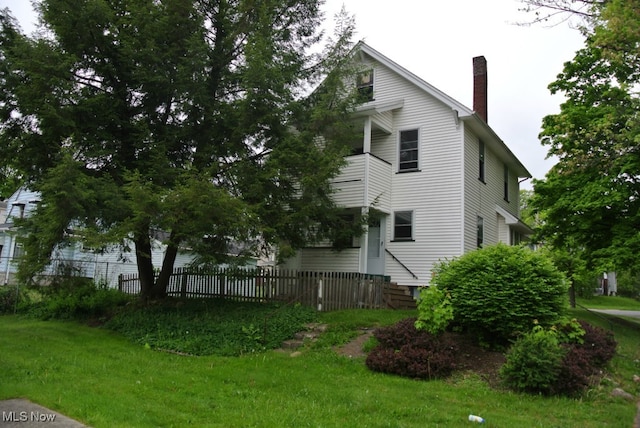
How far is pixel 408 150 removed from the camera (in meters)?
18.6

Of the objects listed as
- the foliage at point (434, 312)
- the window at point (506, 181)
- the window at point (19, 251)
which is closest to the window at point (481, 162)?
the window at point (506, 181)

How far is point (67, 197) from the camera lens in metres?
10.1

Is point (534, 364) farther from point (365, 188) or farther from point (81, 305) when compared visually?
point (81, 305)

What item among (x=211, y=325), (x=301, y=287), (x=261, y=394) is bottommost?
(x=261, y=394)

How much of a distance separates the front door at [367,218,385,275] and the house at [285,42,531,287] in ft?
0.12

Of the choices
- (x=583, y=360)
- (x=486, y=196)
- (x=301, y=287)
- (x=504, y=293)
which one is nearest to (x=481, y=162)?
(x=486, y=196)

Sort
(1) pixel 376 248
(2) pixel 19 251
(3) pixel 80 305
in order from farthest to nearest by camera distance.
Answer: (2) pixel 19 251 < (1) pixel 376 248 < (3) pixel 80 305

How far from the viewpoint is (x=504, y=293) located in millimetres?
9469

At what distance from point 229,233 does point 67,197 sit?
3434 millimetres

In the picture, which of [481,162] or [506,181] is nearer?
[481,162]

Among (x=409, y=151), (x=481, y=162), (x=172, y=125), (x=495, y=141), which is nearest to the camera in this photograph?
(x=172, y=125)

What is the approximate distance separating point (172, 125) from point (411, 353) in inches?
347

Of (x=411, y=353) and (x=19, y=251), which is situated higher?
(x=19, y=251)

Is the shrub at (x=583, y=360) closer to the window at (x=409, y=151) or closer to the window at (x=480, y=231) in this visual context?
the window at (x=480, y=231)
